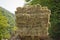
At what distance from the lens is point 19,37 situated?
9.90m

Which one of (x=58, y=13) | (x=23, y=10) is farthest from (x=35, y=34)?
(x=58, y=13)

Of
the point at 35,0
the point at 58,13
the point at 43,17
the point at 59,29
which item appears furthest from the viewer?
the point at 35,0

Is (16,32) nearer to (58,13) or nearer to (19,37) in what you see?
(19,37)

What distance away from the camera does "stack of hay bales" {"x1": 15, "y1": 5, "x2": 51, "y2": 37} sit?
985 centimetres

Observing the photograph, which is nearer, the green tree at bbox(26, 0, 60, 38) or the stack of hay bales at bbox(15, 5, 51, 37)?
the stack of hay bales at bbox(15, 5, 51, 37)

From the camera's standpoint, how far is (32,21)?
32.6 ft

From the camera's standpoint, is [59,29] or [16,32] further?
[59,29]

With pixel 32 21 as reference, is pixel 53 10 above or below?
above

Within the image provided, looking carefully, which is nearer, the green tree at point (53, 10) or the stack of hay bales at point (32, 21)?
the stack of hay bales at point (32, 21)

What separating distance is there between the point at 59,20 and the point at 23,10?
1223cm

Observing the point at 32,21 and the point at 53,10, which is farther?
the point at 53,10

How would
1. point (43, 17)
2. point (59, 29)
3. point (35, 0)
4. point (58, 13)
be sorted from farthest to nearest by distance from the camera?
point (35, 0) < point (58, 13) < point (59, 29) < point (43, 17)

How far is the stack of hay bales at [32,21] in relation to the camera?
32.3ft

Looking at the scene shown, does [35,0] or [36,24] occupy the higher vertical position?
[35,0]
